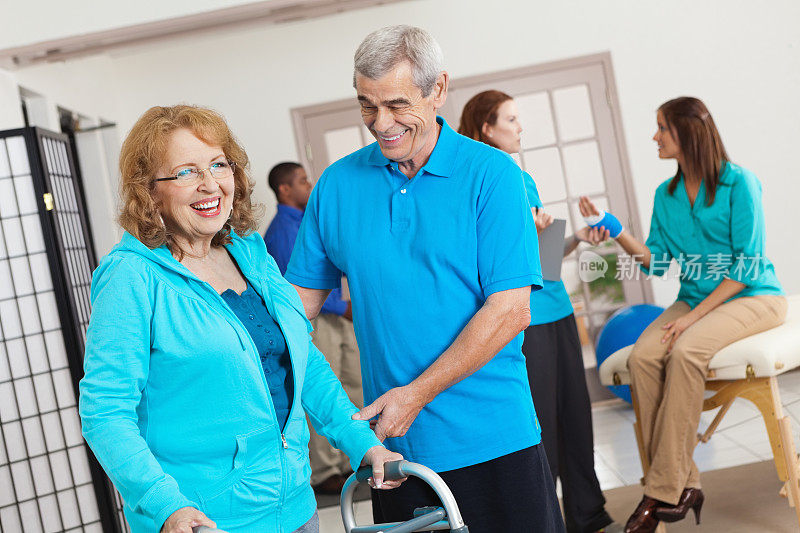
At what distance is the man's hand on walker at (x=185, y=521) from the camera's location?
1.29 metres

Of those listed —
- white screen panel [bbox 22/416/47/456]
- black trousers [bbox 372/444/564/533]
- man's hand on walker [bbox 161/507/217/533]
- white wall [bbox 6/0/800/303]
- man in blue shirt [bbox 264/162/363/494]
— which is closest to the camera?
man's hand on walker [bbox 161/507/217/533]

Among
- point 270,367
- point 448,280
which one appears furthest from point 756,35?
point 270,367

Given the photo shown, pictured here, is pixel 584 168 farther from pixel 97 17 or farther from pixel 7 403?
pixel 7 403

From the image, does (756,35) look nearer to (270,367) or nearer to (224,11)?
(224,11)

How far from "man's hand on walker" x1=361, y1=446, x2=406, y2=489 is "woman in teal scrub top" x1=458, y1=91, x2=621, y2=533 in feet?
4.90

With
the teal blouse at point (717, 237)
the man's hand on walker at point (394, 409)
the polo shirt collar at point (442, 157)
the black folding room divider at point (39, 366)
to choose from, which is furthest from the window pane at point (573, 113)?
the man's hand on walker at point (394, 409)

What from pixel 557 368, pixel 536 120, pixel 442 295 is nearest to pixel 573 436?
pixel 557 368

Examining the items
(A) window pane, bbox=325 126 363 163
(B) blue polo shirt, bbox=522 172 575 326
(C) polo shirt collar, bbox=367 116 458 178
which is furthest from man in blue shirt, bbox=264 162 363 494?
(C) polo shirt collar, bbox=367 116 458 178

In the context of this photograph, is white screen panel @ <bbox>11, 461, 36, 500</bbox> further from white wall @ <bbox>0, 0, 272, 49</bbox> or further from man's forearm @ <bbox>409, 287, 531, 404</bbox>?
man's forearm @ <bbox>409, 287, 531, 404</bbox>

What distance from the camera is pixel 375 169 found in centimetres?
190

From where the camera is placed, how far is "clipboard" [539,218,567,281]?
2922mm

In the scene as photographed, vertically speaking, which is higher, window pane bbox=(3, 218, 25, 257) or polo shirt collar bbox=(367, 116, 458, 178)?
window pane bbox=(3, 218, 25, 257)

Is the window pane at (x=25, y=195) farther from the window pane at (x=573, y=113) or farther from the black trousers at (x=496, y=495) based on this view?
the window pane at (x=573, y=113)

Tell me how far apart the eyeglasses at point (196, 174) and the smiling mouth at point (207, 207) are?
4cm
